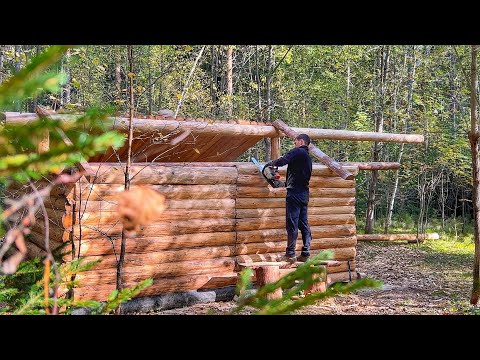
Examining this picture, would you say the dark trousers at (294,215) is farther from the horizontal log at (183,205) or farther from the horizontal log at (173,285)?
the horizontal log at (173,285)

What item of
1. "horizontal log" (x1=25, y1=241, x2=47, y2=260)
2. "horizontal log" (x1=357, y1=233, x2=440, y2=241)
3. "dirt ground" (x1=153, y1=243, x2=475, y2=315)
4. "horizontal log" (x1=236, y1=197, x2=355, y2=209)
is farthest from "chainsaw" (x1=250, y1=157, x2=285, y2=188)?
"horizontal log" (x1=357, y1=233, x2=440, y2=241)

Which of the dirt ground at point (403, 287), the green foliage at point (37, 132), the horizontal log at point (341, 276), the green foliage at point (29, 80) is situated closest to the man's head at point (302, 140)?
the dirt ground at point (403, 287)

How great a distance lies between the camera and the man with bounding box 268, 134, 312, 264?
858cm

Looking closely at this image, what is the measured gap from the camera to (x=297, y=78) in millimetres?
22953

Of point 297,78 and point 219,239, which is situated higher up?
point 297,78

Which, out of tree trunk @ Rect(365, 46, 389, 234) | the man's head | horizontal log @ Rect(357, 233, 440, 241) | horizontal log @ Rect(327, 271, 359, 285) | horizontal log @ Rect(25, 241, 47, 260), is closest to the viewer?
horizontal log @ Rect(25, 241, 47, 260)

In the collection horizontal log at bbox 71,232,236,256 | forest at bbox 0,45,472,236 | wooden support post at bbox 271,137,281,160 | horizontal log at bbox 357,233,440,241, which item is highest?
forest at bbox 0,45,472,236

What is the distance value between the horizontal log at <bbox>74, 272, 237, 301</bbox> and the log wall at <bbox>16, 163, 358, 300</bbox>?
0.05 ft

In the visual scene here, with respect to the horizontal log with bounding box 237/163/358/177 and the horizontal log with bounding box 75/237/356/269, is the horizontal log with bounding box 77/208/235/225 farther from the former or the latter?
the horizontal log with bounding box 237/163/358/177
